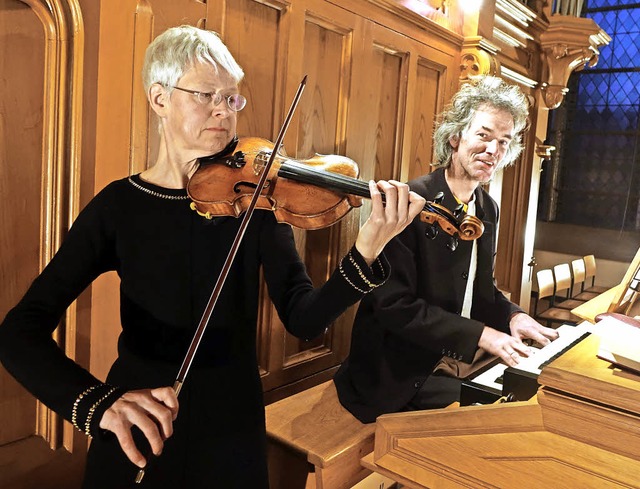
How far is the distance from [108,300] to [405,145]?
6.25 ft

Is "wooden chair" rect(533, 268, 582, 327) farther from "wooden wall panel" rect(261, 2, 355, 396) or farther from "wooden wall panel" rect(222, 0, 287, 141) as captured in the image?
"wooden wall panel" rect(222, 0, 287, 141)

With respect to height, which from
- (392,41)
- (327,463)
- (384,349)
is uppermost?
(392,41)

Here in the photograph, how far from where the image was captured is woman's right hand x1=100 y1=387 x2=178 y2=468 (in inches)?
38.7

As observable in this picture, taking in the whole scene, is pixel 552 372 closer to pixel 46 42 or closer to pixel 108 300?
pixel 108 300

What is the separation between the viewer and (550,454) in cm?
120

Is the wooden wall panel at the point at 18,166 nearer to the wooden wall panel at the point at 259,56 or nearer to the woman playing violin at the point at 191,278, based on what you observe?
the woman playing violin at the point at 191,278

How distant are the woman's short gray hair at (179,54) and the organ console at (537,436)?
1.00 m

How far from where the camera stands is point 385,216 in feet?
4.17

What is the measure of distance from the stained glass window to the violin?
585cm

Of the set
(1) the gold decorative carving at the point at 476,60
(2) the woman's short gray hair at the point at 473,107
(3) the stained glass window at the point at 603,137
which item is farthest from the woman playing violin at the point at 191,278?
(3) the stained glass window at the point at 603,137

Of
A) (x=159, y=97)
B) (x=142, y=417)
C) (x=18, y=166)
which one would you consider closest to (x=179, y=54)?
(x=159, y=97)

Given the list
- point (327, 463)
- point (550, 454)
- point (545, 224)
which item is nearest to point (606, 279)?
point (545, 224)

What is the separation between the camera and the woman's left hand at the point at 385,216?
125cm

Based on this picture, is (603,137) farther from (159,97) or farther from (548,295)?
(159,97)
